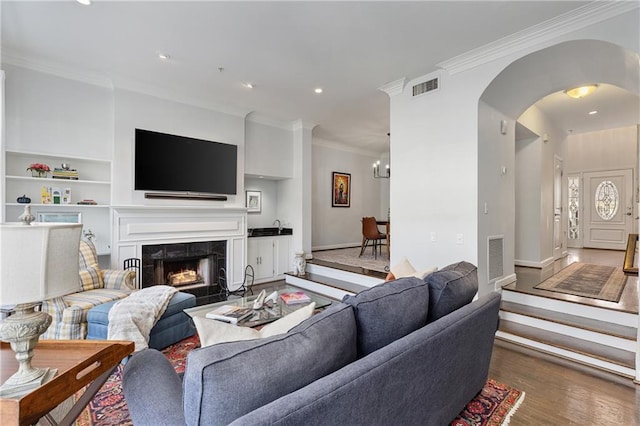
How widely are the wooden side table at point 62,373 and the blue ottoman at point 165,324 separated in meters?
1.05

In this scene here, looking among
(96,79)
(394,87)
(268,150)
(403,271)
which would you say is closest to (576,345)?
(403,271)

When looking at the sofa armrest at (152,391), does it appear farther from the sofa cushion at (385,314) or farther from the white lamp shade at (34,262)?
the sofa cushion at (385,314)

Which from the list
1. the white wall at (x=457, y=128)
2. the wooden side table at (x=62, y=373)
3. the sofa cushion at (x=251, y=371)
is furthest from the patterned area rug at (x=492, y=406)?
the wooden side table at (x=62, y=373)

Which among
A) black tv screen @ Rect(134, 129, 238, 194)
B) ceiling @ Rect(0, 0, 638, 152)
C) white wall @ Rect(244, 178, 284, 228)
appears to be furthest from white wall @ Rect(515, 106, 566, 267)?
black tv screen @ Rect(134, 129, 238, 194)

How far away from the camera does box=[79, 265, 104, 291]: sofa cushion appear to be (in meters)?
3.08

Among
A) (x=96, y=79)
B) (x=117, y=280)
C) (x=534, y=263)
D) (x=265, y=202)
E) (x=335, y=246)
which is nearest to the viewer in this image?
(x=117, y=280)

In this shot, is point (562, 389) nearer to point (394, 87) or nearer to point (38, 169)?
point (394, 87)

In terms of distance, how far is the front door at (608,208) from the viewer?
7.23 metres

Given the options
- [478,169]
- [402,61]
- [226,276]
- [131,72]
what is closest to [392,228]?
[478,169]

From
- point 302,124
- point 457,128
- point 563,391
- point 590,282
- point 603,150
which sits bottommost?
point 563,391

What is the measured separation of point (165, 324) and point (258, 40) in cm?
291

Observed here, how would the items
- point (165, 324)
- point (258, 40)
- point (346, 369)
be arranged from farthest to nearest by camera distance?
point (258, 40)
point (165, 324)
point (346, 369)

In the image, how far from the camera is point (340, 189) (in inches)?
305

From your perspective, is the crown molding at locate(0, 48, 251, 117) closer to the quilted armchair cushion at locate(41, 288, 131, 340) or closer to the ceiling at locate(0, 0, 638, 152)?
the ceiling at locate(0, 0, 638, 152)
